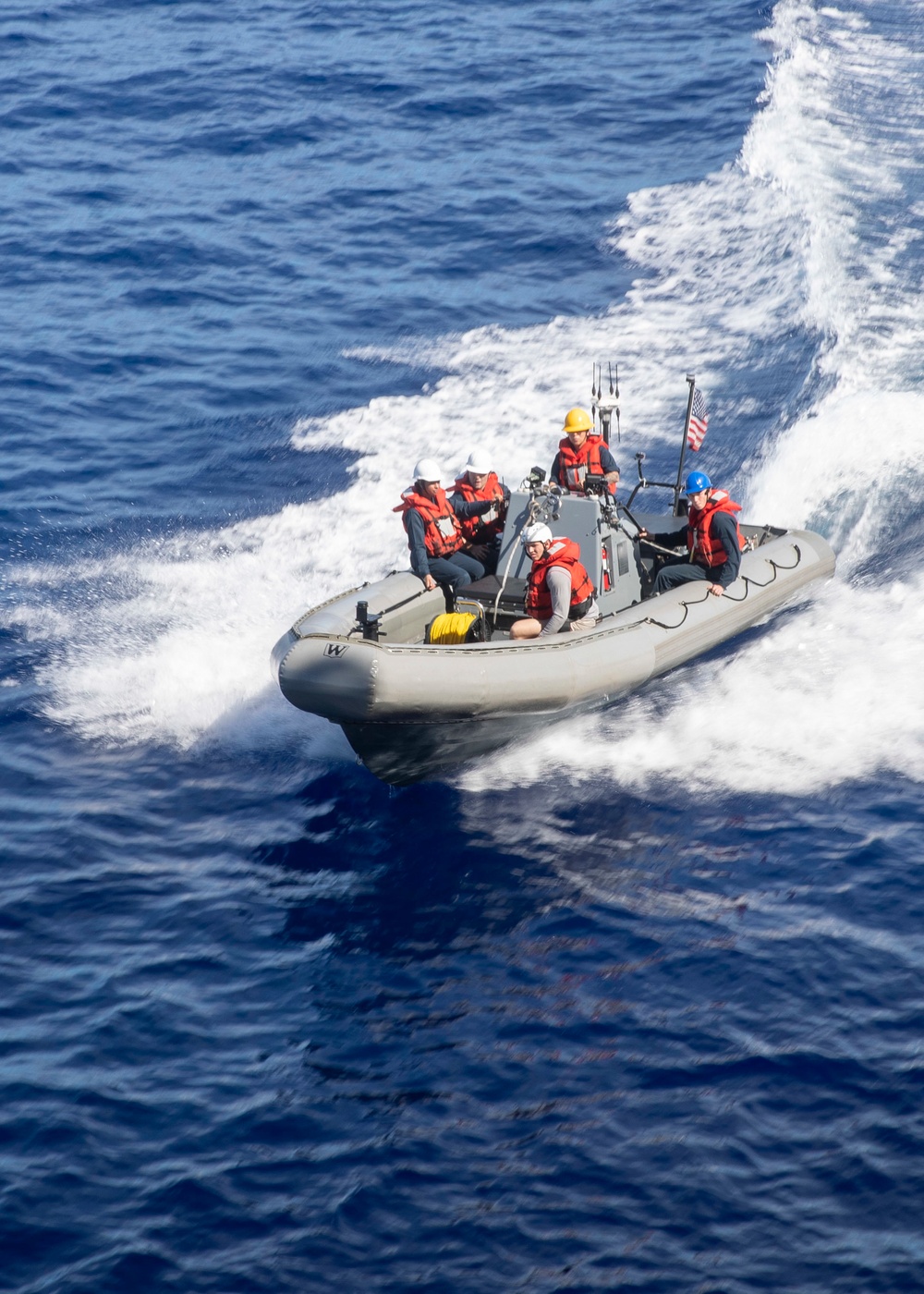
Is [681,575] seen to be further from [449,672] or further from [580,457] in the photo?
[449,672]

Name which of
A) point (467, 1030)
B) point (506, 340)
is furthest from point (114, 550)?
point (467, 1030)

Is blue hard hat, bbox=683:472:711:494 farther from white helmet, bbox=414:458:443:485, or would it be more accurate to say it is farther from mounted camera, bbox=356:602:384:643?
mounted camera, bbox=356:602:384:643

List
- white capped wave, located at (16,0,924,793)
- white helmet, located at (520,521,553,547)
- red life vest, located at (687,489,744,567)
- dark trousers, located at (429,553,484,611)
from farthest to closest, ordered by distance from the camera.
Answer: red life vest, located at (687,489,744,567) → dark trousers, located at (429,553,484,611) → white capped wave, located at (16,0,924,793) → white helmet, located at (520,521,553,547)

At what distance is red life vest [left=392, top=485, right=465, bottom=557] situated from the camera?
12242 mm

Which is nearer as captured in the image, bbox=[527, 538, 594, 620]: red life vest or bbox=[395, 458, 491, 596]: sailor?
bbox=[527, 538, 594, 620]: red life vest

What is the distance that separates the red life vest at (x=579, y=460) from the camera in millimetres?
12984

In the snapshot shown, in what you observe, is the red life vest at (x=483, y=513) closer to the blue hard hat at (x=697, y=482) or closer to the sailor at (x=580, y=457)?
the sailor at (x=580, y=457)

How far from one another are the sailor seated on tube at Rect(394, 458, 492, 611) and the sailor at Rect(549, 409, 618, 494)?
1105 millimetres

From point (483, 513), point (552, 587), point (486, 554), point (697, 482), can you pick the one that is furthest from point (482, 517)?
point (697, 482)

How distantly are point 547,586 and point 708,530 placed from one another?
6.64ft

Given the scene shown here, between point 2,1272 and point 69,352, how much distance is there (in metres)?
13.5

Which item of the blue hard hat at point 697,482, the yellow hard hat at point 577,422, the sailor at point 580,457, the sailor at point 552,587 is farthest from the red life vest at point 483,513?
the blue hard hat at point 697,482

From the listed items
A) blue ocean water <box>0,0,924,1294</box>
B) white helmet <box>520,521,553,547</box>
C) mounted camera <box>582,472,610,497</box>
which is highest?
white helmet <box>520,521,553,547</box>

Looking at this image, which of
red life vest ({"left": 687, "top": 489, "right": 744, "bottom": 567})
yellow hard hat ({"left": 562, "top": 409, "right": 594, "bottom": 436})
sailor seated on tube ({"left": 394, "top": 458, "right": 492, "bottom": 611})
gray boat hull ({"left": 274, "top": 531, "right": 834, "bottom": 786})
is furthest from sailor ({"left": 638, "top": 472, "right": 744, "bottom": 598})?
sailor seated on tube ({"left": 394, "top": 458, "right": 492, "bottom": 611})
